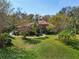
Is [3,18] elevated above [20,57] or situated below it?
above

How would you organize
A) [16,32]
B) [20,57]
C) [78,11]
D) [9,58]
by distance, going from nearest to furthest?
[9,58], [20,57], [16,32], [78,11]

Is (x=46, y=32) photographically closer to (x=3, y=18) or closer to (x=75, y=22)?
(x=75, y=22)

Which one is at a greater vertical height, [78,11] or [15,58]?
[78,11]

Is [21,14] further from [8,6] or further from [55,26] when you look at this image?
[8,6]

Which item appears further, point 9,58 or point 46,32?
point 46,32

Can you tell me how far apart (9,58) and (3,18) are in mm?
11016

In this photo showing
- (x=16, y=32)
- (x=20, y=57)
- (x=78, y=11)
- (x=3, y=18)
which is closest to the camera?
(x=20, y=57)

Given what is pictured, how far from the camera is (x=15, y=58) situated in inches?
803

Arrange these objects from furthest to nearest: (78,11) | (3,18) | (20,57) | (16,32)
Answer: (78,11), (16,32), (3,18), (20,57)

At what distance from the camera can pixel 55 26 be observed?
56.4m

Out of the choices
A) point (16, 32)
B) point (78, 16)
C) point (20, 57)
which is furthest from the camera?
point (78, 16)

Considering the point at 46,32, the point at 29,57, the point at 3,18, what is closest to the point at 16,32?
the point at 46,32

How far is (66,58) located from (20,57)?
4198 mm

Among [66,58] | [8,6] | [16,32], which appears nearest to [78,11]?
[16,32]
